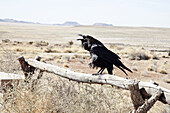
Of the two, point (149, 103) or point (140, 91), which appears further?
point (140, 91)

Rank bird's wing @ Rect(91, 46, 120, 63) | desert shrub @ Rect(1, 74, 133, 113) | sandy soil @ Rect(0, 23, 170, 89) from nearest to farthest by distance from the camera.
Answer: desert shrub @ Rect(1, 74, 133, 113) → bird's wing @ Rect(91, 46, 120, 63) → sandy soil @ Rect(0, 23, 170, 89)

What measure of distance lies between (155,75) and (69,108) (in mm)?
12475

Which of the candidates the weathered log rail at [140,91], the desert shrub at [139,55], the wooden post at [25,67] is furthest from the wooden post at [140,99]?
the desert shrub at [139,55]

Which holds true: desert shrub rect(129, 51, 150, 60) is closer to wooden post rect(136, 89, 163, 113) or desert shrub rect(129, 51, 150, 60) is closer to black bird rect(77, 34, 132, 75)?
black bird rect(77, 34, 132, 75)

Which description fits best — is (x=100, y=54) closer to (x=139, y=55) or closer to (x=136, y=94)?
(x=136, y=94)

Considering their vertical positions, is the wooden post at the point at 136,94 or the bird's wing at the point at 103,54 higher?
the bird's wing at the point at 103,54

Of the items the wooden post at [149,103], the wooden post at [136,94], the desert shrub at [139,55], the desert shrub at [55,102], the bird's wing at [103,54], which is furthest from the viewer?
the desert shrub at [139,55]

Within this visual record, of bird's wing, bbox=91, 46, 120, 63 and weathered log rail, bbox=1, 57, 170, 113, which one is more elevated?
bird's wing, bbox=91, 46, 120, 63

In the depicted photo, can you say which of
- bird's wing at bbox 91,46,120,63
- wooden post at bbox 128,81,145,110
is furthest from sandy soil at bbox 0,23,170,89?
wooden post at bbox 128,81,145,110

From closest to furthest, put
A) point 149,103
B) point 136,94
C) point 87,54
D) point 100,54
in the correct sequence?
point 149,103 → point 136,94 → point 100,54 → point 87,54

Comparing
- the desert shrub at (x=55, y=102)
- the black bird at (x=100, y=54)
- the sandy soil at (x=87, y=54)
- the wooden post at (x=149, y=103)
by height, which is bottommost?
the sandy soil at (x=87, y=54)

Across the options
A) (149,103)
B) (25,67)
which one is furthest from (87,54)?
(149,103)

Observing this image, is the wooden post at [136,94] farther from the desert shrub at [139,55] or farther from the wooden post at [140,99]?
the desert shrub at [139,55]

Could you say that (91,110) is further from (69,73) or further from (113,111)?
(69,73)
